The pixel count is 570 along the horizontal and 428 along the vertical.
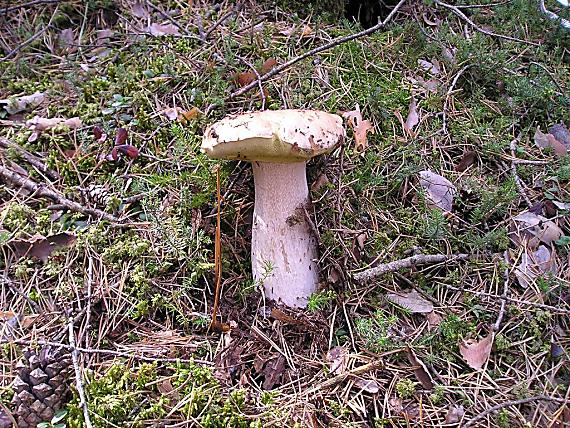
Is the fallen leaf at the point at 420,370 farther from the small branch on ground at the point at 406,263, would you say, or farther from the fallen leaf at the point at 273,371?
the fallen leaf at the point at 273,371

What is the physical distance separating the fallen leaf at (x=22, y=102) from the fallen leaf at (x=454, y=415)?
2.65 meters

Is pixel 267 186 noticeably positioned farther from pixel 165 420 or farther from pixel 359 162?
pixel 165 420

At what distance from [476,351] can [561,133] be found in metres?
1.48

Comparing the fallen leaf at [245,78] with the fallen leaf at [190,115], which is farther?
the fallen leaf at [245,78]

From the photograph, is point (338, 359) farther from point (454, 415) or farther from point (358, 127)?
point (358, 127)

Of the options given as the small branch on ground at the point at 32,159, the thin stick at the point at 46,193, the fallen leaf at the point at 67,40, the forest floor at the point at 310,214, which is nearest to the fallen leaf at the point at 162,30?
the forest floor at the point at 310,214

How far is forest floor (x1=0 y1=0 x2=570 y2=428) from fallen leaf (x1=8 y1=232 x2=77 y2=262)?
11 mm

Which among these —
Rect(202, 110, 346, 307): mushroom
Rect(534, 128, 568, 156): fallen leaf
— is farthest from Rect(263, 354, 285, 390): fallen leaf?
Rect(534, 128, 568, 156): fallen leaf

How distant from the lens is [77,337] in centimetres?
203

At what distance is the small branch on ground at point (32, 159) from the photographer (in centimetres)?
257

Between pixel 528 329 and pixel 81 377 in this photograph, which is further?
pixel 528 329

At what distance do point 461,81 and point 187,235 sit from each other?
73.2 inches

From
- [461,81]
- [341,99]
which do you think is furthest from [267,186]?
[461,81]

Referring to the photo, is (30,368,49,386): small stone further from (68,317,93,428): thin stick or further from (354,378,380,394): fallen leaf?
(354,378,380,394): fallen leaf
